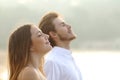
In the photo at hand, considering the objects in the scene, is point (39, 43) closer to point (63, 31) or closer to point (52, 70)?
point (52, 70)

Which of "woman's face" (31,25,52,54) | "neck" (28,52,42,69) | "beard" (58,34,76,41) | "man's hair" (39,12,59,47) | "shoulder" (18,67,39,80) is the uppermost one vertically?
"man's hair" (39,12,59,47)

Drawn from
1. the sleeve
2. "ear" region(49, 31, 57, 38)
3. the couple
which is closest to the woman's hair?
the couple

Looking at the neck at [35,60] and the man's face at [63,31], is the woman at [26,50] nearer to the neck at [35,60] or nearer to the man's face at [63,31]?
the neck at [35,60]

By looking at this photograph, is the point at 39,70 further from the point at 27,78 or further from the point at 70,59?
the point at 70,59

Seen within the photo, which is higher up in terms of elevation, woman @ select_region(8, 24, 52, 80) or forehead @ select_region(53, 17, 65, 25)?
forehead @ select_region(53, 17, 65, 25)

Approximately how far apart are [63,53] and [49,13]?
1.23ft

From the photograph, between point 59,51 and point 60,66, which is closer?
point 60,66

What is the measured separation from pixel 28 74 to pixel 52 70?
484mm

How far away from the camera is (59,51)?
3504 mm

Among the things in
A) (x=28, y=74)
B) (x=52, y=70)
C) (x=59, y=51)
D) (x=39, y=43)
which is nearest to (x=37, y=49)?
(x=39, y=43)

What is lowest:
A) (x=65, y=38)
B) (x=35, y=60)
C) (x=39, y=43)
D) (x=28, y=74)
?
(x=28, y=74)

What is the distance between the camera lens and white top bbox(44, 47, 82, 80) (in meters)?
3.35

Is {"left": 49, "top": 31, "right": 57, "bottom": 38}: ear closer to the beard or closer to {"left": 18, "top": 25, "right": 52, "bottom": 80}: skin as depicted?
the beard

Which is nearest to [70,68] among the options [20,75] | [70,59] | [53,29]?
[70,59]
